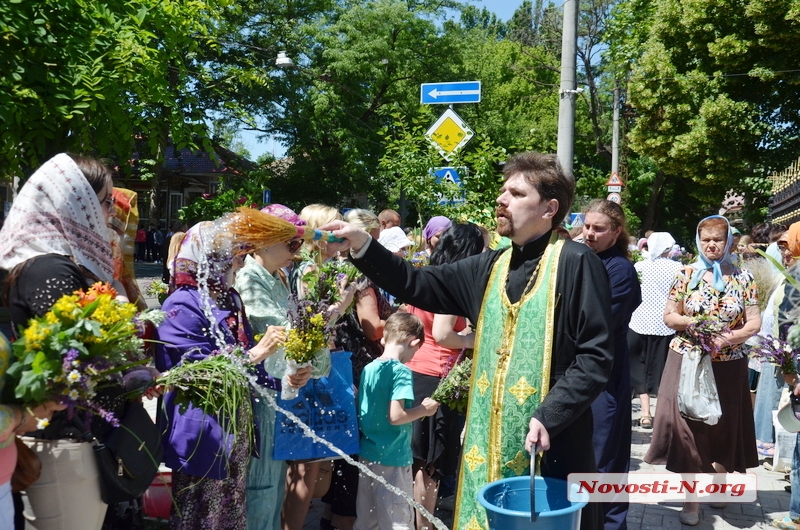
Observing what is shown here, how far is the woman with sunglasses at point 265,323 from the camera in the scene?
13.6 feet

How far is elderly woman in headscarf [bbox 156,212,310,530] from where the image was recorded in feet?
11.7

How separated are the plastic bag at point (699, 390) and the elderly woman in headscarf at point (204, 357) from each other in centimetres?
335

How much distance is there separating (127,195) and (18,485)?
1.86 m

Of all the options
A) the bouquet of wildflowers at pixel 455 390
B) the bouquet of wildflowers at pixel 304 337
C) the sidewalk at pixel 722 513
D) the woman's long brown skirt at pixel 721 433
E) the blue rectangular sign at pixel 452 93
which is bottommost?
the sidewalk at pixel 722 513

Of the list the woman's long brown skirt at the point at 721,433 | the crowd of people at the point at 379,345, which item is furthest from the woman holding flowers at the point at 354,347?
the woman's long brown skirt at the point at 721,433

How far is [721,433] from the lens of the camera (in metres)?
5.80

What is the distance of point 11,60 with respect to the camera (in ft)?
16.9

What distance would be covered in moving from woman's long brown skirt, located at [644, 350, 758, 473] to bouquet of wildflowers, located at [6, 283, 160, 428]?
174 inches

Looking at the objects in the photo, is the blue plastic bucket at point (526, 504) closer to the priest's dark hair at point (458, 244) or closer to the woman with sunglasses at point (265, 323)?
the woman with sunglasses at point (265, 323)

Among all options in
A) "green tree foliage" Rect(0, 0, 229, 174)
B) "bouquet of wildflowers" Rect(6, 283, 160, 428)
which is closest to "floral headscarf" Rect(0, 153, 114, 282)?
"bouquet of wildflowers" Rect(6, 283, 160, 428)

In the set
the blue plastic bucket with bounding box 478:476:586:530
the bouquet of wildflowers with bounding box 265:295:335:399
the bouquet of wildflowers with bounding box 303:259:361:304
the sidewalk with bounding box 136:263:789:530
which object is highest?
the bouquet of wildflowers with bounding box 303:259:361:304

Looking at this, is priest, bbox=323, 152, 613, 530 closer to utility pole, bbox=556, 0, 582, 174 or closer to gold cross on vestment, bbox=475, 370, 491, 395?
gold cross on vestment, bbox=475, 370, 491, 395

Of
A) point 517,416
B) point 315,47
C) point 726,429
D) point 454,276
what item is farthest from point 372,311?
point 315,47

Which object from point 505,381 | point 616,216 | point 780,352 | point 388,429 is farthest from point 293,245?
point 780,352
